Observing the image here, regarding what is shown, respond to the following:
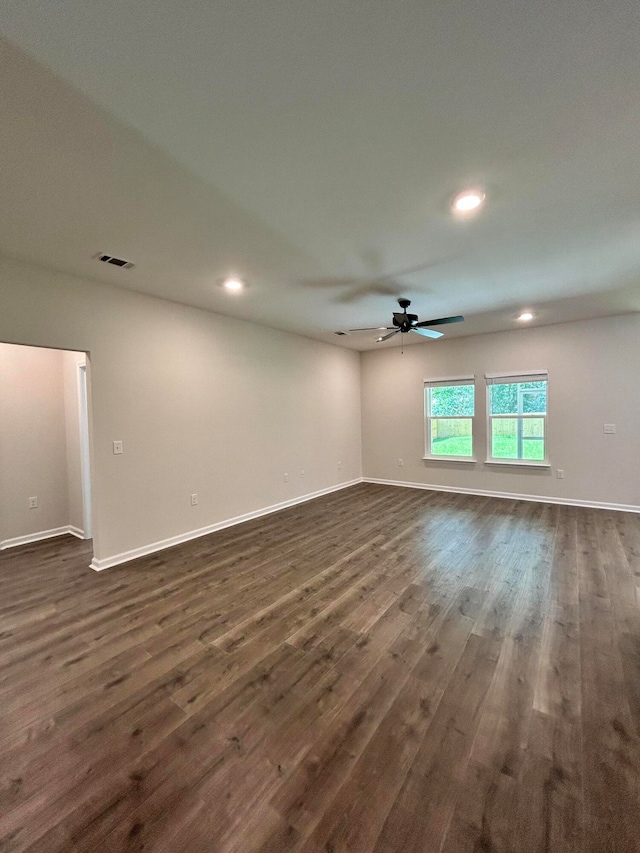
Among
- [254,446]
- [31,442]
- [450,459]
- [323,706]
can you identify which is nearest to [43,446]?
[31,442]

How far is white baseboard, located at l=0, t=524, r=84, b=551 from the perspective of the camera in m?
4.00

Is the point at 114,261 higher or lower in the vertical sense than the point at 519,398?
higher

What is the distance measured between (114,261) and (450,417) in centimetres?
548

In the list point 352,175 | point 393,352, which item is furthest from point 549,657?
Result: point 393,352

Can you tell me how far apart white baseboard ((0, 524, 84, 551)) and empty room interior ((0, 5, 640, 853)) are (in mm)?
41

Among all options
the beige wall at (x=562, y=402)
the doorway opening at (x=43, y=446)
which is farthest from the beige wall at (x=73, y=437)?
the beige wall at (x=562, y=402)

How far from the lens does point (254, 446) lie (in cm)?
501

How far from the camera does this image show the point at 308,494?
19.6 feet

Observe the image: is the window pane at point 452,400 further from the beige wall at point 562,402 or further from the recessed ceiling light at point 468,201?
the recessed ceiling light at point 468,201

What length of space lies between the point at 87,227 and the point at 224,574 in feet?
9.63

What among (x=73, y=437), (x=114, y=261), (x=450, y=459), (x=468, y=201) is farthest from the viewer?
(x=450, y=459)

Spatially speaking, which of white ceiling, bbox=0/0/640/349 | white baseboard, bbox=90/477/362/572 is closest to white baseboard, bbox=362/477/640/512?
white baseboard, bbox=90/477/362/572

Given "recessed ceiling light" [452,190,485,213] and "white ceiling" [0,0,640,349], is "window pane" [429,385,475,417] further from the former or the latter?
"recessed ceiling light" [452,190,485,213]

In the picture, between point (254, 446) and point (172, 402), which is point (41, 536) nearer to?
point (172, 402)
